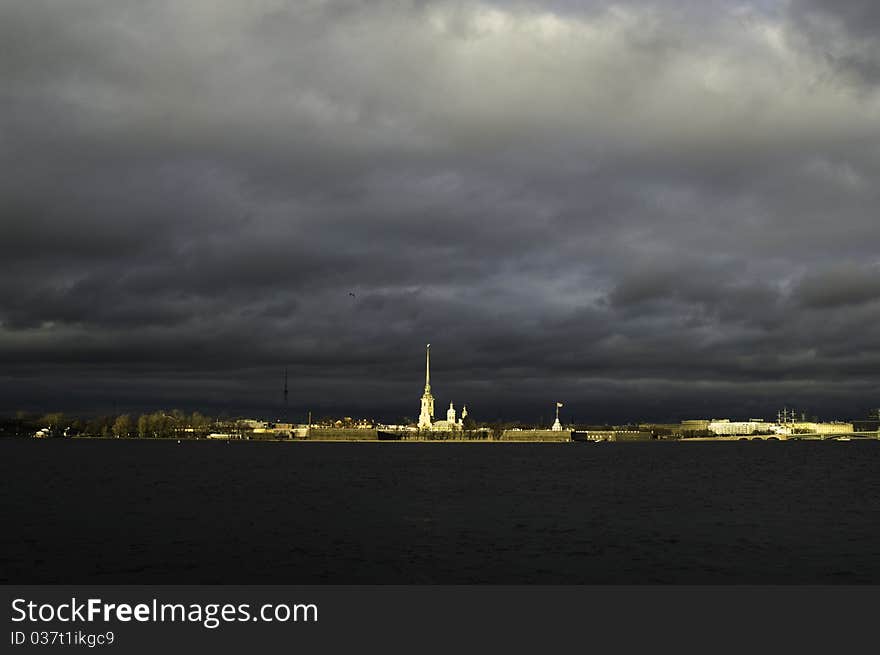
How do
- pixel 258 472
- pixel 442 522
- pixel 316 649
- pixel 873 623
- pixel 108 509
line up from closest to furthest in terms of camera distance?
pixel 316 649 → pixel 873 623 → pixel 442 522 → pixel 108 509 → pixel 258 472

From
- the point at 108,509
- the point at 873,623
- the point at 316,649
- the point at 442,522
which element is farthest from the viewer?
the point at 108,509

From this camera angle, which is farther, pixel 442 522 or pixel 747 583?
pixel 442 522

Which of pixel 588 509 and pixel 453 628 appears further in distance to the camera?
pixel 588 509

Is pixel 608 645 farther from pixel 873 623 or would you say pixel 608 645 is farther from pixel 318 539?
pixel 318 539

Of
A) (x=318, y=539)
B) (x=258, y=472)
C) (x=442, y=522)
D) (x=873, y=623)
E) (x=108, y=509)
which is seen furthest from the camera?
(x=258, y=472)

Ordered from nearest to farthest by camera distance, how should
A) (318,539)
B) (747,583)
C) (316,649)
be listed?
(316,649) < (747,583) < (318,539)

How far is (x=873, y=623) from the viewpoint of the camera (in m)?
35.3

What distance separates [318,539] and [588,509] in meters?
32.0

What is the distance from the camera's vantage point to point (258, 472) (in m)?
148

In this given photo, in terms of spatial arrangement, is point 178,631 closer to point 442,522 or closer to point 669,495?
point 442,522

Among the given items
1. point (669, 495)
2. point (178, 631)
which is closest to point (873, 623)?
point (178, 631)

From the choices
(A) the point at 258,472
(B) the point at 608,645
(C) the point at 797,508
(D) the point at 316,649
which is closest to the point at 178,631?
(D) the point at 316,649

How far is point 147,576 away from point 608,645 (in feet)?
84.6

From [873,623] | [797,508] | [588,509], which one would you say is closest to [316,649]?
[873,623]
